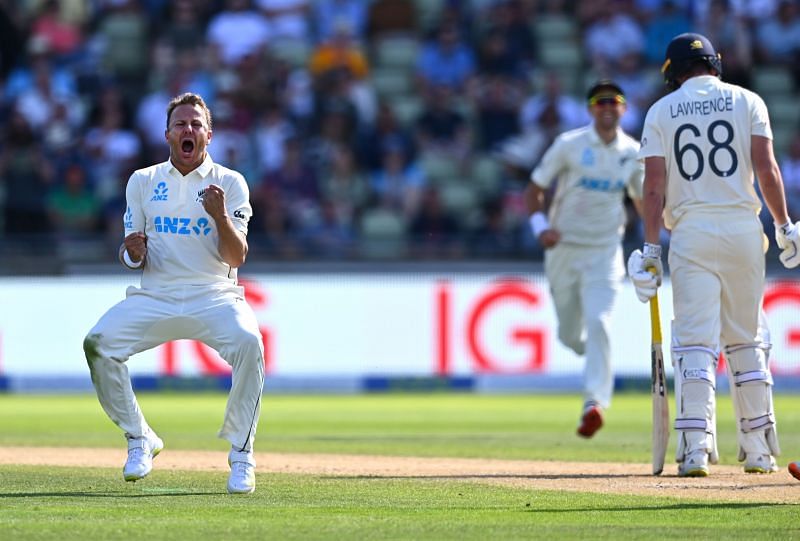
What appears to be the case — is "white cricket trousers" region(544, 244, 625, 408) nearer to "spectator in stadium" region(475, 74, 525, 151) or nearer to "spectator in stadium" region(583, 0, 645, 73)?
"spectator in stadium" region(475, 74, 525, 151)

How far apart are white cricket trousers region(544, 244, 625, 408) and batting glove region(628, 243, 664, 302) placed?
290 cm

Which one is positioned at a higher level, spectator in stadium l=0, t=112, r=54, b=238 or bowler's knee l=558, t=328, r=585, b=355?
spectator in stadium l=0, t=112, r=54, b=238

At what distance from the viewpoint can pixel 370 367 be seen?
19.4m

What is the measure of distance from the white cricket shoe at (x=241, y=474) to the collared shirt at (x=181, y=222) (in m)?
0.96

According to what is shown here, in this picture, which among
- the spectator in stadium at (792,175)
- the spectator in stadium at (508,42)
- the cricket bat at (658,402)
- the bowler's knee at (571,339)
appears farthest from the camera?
the spectator in stadium at (508,42)

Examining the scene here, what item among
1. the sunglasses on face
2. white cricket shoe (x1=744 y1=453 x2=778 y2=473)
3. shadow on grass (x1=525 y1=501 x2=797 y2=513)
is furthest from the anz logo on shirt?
the sunglasses on face

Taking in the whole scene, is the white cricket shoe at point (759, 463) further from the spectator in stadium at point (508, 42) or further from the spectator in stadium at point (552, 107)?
the spectator in stadium at point (508, 42)

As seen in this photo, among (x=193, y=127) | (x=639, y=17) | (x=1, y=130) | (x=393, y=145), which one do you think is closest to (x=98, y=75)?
(x=1, y=130)

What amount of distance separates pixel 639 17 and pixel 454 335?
6600 millimetres

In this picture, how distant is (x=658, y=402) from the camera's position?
9.34 metres

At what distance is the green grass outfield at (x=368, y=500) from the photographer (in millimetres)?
6504

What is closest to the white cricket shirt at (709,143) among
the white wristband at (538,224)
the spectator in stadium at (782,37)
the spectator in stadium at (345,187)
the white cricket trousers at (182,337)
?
the white cricket trousers at (182,337)

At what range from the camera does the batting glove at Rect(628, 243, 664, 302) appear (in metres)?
8.92

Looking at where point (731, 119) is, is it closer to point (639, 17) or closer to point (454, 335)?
point (454, 335)
